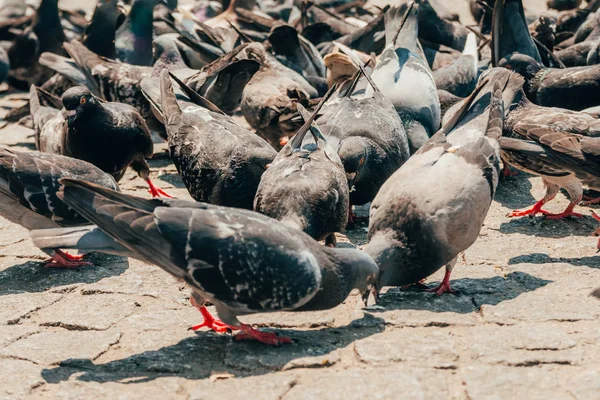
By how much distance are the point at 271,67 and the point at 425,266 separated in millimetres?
4468

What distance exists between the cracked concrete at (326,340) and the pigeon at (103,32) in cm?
553

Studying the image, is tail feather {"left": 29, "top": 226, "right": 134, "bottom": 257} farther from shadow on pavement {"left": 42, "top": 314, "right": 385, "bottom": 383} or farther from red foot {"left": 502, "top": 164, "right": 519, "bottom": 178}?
red foot {"left": 502, "top": 164, "right": 519, "bottom": 178}

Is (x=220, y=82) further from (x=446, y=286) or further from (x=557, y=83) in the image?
(x=446, y=286)

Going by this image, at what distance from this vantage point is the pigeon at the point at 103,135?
666 cm

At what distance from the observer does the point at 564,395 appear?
3.57 m

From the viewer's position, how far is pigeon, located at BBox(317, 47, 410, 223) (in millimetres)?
6035

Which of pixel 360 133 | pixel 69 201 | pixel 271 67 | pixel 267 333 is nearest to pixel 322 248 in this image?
pixel 267 333

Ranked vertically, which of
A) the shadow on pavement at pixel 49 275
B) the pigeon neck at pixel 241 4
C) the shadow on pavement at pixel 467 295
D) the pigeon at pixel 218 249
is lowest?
the pigeon neck at pixel 241 4

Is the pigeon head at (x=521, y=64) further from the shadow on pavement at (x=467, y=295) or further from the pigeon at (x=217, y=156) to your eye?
the shadow on pavement at (x=467, y=295)

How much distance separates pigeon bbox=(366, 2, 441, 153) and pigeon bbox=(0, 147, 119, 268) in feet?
8.74

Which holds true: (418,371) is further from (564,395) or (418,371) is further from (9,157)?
(9,157)

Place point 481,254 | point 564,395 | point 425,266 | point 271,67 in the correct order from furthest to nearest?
point 271,67 → point 481,254 → point 425,266 → point 564,395

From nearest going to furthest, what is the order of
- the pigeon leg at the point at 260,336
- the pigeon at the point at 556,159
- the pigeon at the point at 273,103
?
the pigeon leg at the point at 260,336
the pigeon at the point at 556,159
the pigeon at the point at 273,103

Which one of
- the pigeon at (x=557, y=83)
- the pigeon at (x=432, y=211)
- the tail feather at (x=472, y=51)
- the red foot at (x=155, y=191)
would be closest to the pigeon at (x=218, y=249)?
the pigeon at (x=432, y=211)
